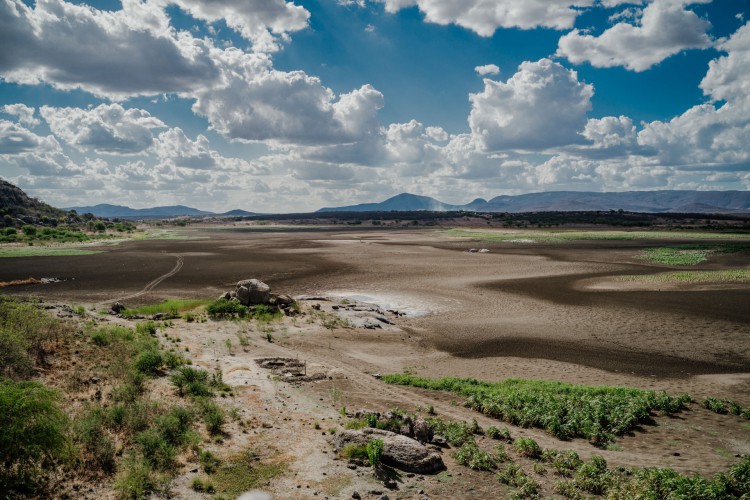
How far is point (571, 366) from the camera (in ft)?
76.3

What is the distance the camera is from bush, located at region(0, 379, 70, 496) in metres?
9.46

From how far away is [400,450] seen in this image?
489 inches

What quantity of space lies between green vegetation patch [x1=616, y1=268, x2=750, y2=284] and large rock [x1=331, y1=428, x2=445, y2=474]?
1750 inches

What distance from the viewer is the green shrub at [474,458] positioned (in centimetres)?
1229

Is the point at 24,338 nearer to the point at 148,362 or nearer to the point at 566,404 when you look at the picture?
the point at 148,362

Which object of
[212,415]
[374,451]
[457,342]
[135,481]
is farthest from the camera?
[457,342]

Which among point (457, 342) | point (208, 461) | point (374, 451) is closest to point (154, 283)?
point (457, 342)

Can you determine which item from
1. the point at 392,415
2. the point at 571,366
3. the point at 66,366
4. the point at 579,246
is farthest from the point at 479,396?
the point at 579,246

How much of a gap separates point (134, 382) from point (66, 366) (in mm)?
3005

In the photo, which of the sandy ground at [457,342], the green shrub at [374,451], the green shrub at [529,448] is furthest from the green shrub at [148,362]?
the green shrub at [529,448]

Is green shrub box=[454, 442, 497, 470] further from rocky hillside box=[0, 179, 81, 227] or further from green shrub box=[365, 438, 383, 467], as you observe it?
rocky hillside box=[0, 179, 81, 227]

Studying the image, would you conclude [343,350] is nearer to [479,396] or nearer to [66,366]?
[479,396]

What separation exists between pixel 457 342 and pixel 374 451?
55.1 ft

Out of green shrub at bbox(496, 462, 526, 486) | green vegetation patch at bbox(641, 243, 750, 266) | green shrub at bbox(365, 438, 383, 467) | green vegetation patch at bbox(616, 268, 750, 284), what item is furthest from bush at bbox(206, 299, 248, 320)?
green vegetation patch at bbox(641, 243, 750, 266)
